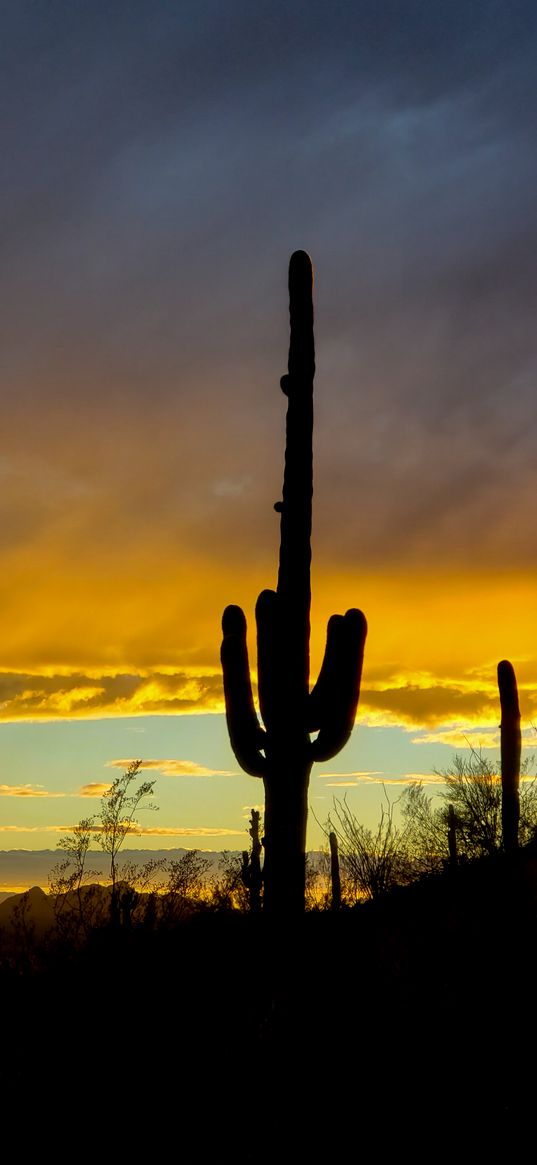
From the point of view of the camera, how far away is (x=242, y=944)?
11.7 metres

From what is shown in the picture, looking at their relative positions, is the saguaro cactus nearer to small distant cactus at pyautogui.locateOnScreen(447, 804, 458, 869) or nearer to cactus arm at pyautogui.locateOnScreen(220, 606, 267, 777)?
cactus arm at pyautogui.locateOnScreen(220, 606, 267, 777)

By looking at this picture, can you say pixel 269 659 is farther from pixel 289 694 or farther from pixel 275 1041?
pixel 275 1041

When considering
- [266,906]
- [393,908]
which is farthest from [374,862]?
[266,906]

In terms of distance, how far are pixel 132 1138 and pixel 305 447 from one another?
988cm

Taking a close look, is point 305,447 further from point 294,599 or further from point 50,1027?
point 50,1027

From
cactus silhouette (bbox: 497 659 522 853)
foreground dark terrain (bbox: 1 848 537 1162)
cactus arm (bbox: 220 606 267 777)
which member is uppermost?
cactus silhouette (bbox: 497 659 522 853)

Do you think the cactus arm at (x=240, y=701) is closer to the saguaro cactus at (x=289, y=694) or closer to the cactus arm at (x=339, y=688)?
the saguaro cactus at (x=289, y=694)

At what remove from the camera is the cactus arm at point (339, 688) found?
13484 millimetres

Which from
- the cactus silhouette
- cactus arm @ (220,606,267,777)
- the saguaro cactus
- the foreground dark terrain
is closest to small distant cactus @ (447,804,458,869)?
the cactus silhouette

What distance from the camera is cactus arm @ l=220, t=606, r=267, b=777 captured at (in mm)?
13750

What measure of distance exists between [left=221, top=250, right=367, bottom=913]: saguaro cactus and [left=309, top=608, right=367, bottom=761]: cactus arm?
12mm

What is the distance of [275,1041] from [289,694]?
241 inches

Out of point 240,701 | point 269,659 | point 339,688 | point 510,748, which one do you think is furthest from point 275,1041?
point 510,748

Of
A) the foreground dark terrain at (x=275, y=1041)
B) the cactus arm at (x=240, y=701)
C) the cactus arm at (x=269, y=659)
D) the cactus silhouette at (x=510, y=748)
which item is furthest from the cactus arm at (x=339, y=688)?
the cactus silhouette at (x=510, y=748)
